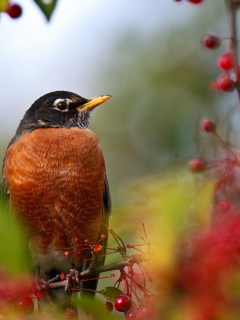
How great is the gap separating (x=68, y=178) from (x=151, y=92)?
4869 mm

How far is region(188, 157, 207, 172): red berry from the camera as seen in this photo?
8.23 feet

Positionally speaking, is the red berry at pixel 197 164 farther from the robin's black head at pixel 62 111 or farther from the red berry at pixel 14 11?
the robin's black head at pixel 62 111

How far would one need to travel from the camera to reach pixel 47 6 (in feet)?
7.30

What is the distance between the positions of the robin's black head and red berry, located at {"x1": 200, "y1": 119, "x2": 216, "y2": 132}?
1912mm

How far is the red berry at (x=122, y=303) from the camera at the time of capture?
223 cm

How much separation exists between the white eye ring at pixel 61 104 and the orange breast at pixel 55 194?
606mm

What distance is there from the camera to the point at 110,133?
28.1 feet

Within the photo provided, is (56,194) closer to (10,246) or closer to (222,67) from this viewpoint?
(222,67)

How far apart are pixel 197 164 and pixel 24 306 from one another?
36.5 inches

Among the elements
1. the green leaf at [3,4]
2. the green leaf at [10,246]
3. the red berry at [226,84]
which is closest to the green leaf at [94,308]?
the green leaf at [10,246]

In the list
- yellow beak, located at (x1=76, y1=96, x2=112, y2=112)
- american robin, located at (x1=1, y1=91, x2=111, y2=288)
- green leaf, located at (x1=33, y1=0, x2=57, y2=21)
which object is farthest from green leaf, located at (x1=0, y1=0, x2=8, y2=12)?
yellow beak, located at (x1=76, y1=96, x2=112, y2=112)

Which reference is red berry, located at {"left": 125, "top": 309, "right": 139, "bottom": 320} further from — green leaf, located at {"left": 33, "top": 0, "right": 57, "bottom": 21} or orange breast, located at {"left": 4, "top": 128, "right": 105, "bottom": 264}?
orange breast, located at {"left": 4, "top": 128, "right": 105, "bottom": 264}

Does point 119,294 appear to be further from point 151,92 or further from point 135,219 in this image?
point 151,92

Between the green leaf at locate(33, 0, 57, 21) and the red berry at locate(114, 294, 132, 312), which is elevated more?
the green leaf at locate(33, 0, 57, 21)
